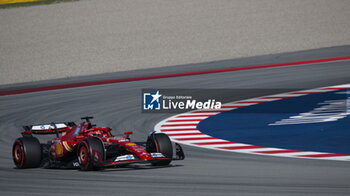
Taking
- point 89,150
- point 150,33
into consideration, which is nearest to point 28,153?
point 89,150

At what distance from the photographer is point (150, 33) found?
1325 inches

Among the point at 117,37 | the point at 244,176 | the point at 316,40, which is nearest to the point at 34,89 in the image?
the point at 117,37

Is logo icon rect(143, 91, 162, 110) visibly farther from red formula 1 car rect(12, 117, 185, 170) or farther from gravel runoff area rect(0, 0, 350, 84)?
gravel runoff area rect(0, 0, 350, 84)

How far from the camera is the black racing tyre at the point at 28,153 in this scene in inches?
450

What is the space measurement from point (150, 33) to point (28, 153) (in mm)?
22674

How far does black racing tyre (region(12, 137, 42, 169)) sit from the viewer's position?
450 inches

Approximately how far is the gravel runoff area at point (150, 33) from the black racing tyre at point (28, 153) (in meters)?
14.6

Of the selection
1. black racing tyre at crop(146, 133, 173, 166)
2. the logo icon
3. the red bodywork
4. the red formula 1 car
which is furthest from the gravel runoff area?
black racing tyre at crop(146, 133, 173, 166)

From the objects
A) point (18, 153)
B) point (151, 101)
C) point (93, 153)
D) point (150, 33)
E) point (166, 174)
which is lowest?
point (166, 174)

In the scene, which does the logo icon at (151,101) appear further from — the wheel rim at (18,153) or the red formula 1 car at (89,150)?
the wheel rim at (18,153)

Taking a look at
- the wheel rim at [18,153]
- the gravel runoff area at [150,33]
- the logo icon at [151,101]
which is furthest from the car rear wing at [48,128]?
the gravel runoff area at [150,33]

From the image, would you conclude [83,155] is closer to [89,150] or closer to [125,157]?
[89,150]

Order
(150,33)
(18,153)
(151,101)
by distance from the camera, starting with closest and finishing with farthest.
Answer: (18,153) < (151,101) < (150,33)

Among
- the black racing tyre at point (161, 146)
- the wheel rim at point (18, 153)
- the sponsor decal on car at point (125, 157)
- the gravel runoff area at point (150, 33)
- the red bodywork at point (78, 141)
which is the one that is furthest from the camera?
the gravel runoff area at point (150, 33)
